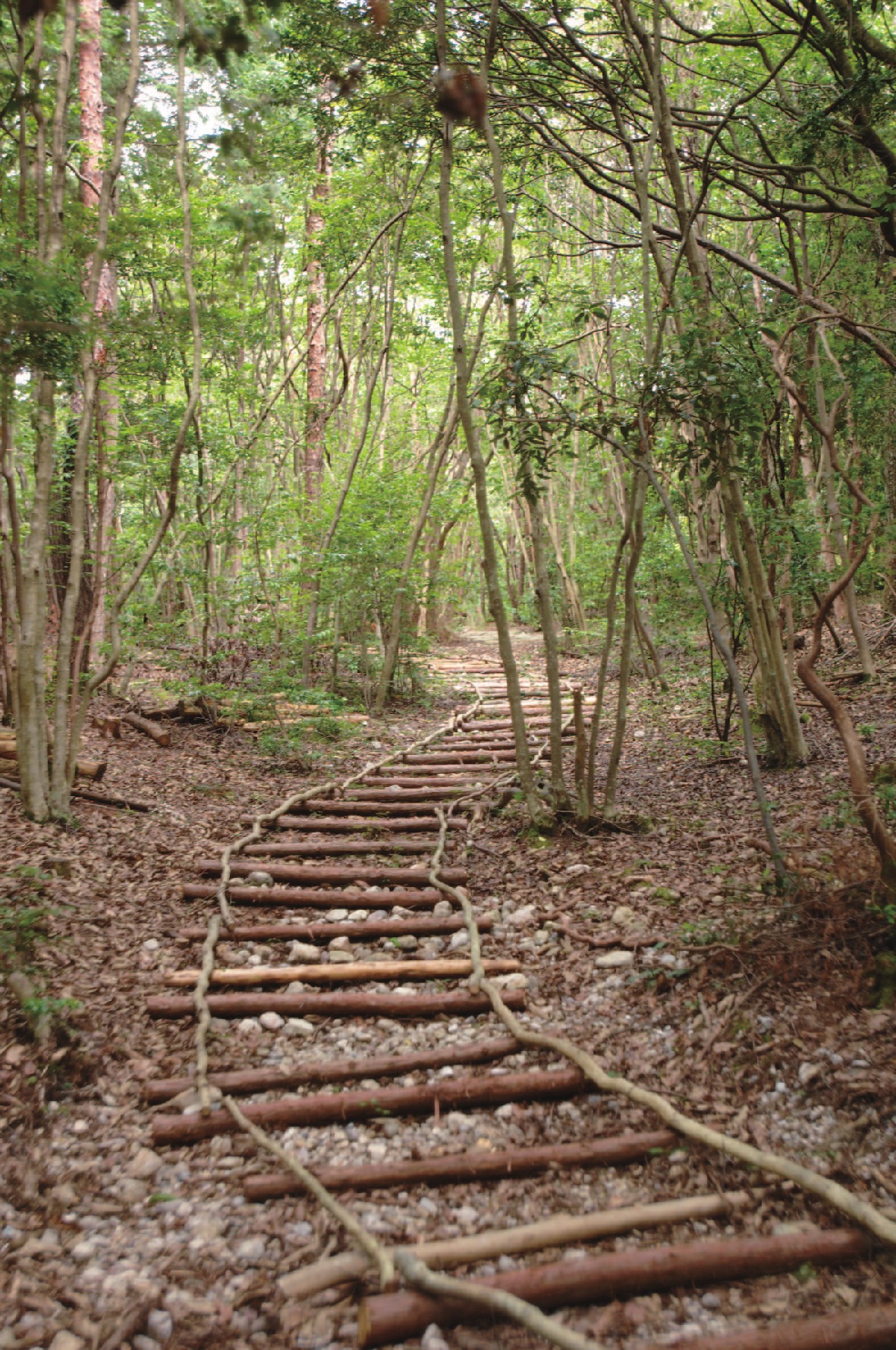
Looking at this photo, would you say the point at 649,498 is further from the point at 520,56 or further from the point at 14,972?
the point at 14,972

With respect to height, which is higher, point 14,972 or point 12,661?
point 12,661

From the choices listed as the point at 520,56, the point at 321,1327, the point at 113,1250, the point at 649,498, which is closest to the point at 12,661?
the point at 113,1250

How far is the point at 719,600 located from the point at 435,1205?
5.54 meters

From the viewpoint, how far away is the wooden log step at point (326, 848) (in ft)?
17.4

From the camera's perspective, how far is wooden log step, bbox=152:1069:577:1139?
2793 mm

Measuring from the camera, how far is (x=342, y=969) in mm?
3742

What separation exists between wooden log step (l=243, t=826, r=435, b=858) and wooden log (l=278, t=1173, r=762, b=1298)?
10.2 feet

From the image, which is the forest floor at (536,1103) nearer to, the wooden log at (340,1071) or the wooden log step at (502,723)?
the wooden log at (340,1071)

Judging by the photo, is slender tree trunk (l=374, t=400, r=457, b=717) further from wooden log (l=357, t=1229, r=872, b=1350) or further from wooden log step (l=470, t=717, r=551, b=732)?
wooden log (l=357, t=1229, r=872, b=1350)

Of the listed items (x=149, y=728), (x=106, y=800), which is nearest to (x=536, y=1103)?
(x=106, y=800)

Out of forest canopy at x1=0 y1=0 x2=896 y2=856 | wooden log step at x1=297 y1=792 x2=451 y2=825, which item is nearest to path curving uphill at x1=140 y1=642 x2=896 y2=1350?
wooden log step at x1=297 y1=792 x2=451 y2=825

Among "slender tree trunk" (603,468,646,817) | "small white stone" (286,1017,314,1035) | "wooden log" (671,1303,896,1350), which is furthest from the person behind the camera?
"slender tree trunk" (603,468,646,817)

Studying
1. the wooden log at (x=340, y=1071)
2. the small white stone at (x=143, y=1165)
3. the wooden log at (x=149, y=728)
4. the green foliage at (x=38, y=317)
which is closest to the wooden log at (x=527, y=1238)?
the small white stone at (x=143, y=1165)

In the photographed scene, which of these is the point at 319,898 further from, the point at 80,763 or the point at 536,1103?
the point at 80,763
